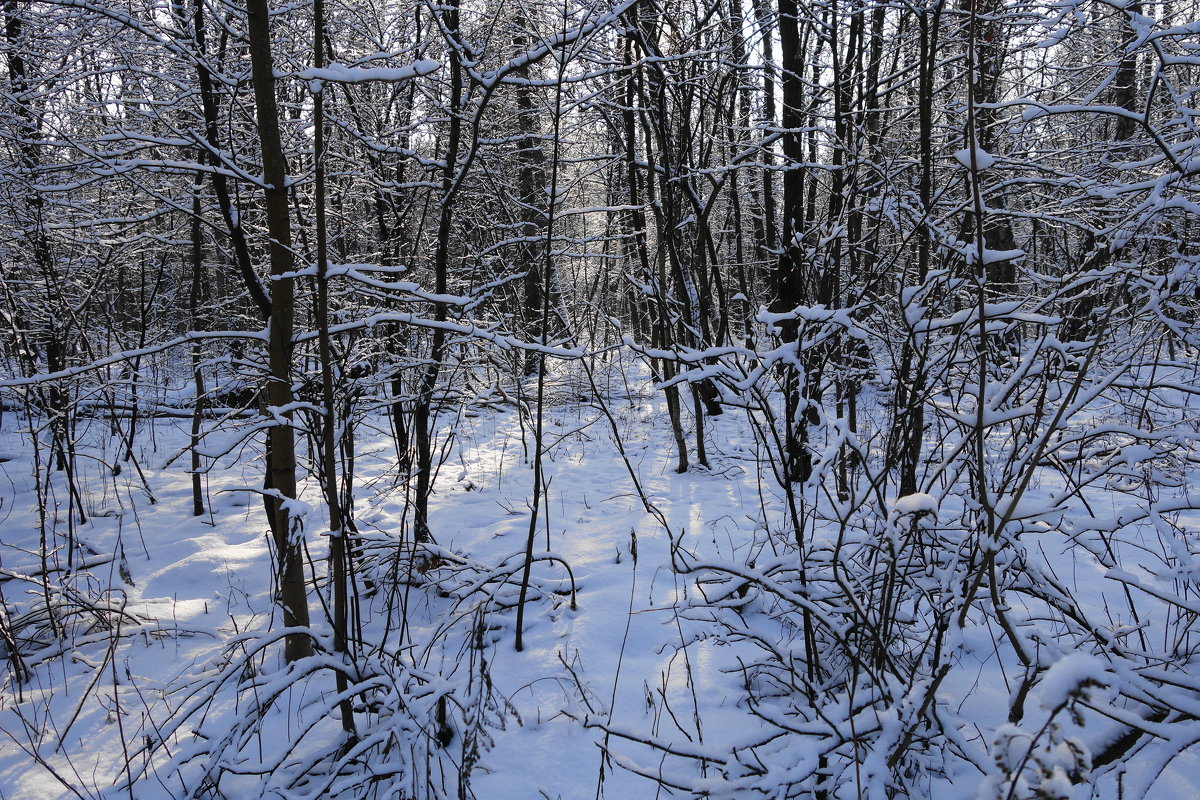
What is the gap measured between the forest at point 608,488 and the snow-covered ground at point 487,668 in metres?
0.02

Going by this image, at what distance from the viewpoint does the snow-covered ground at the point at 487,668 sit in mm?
1987

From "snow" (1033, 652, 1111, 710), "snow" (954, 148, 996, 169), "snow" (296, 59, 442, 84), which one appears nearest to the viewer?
"snow" (1033, 652, 1111, 710)

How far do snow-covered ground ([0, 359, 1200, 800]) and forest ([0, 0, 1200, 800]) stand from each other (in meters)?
0.02

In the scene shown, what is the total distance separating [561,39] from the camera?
2.70 meters

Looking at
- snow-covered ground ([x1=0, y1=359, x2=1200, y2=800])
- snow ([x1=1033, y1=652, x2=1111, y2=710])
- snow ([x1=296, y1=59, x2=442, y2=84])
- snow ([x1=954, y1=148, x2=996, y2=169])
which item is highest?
snow ([x1=296, y1=59, x2=442, y2=84])

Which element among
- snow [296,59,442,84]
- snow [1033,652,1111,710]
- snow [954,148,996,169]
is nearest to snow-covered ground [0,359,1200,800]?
snow [1033,652,1111,710]

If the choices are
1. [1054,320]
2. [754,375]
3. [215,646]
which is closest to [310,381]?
[754,375]

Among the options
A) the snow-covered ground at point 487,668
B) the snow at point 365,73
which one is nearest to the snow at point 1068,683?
the snow-covered ground at point 487,668

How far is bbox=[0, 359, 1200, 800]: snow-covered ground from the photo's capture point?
1.99 metres

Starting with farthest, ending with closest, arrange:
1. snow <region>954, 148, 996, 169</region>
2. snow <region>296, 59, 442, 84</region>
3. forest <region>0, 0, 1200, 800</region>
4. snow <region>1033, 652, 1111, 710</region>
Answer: forest <region>0, 0, 1200, 800</region> < snow <region>296, 59, 442, 84</region> < snow <region>954, 148, 996, 169</region> < snow <region>1033, 652, 1111, 710</region>

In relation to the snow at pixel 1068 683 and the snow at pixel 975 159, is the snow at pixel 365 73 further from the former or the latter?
the snow at pixel 1068 683

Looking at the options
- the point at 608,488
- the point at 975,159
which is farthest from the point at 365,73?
the point at 608,488

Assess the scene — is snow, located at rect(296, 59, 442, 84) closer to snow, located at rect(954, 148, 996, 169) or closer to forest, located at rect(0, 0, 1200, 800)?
forest, located at rect(0, 0, 1200, 800)

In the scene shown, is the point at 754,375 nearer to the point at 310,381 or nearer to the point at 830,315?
the point at 830,315
